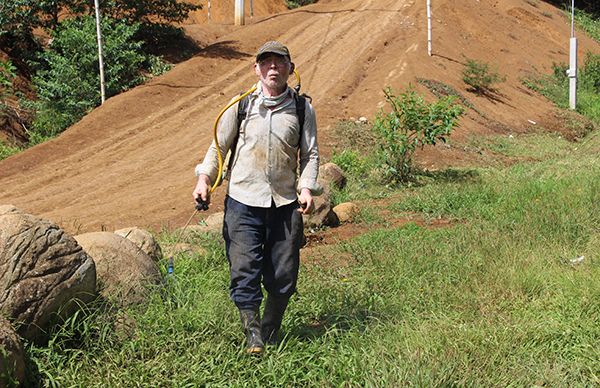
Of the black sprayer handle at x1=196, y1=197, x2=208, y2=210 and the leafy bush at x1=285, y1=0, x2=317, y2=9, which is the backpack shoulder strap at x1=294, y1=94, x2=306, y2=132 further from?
the leafy bush at x1=285, y1=0, x2=317, y2=9

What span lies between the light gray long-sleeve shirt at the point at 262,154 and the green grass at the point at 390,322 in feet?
2.51

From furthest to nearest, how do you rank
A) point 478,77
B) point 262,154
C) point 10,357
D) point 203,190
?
1. point 478,77
2. point 262,154
3. point 203,190
4. point 10,357

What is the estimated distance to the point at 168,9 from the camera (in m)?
19.7

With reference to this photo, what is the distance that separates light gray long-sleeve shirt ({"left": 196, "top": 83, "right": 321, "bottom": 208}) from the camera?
3750 mm

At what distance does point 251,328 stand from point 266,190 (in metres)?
0.73

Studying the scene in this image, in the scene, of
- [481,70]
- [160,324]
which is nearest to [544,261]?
[160,324]

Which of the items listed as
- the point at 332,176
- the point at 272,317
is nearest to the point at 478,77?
the point at 332,176

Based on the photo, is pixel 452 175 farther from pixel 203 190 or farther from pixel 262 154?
pixel 203 190

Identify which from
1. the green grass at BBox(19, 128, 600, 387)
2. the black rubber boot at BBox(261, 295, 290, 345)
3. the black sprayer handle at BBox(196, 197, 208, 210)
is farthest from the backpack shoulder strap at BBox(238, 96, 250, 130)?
the green grass at BBox(19, 128, 600, 387)

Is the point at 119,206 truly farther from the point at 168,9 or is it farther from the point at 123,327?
the point at 168,9

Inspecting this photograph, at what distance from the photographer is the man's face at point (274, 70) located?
3.66 m

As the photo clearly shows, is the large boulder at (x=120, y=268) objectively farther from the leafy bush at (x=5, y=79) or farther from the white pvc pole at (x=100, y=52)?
the white pvc pole at (x=100, y=52)

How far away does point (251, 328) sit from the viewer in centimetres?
362

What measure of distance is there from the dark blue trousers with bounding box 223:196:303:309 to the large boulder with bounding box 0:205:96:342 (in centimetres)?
82
